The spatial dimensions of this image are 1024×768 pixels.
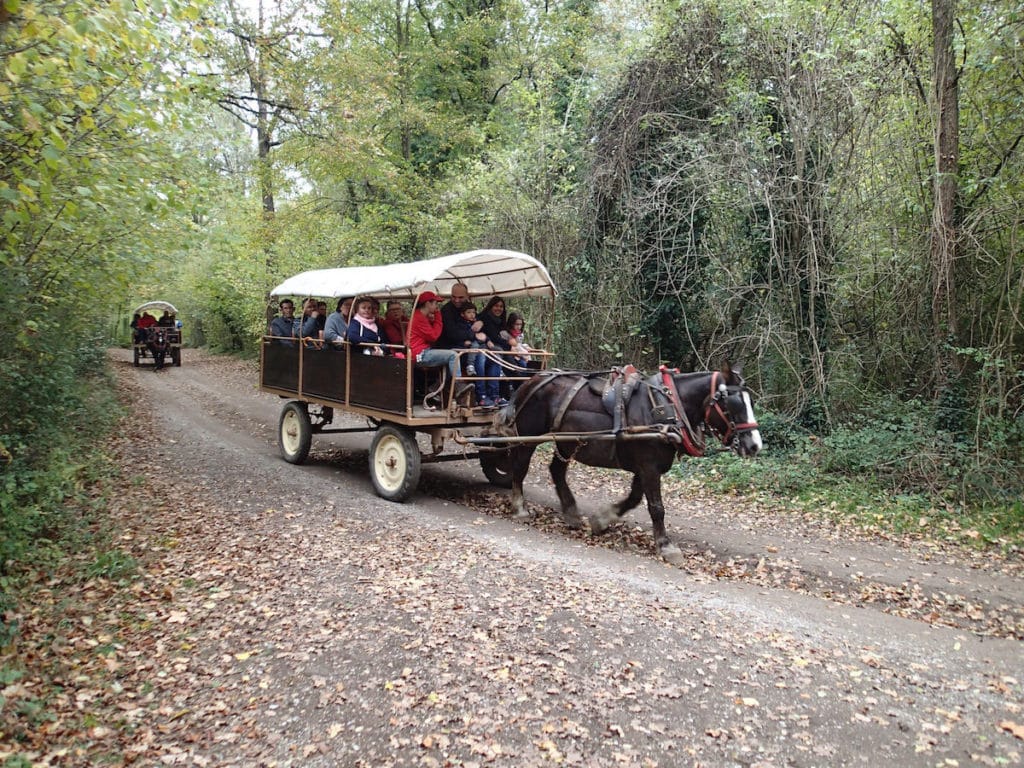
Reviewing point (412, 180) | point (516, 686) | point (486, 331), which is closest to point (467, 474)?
point (486, 331)

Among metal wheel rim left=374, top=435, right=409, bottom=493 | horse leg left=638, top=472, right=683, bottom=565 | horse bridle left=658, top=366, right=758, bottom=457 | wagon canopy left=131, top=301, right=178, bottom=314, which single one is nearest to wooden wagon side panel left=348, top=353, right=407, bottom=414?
metal wheel rim left=374, top=435, right=409, bottom=493

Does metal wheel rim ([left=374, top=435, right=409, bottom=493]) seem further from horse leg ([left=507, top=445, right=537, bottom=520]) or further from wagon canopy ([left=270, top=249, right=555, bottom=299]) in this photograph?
wagon canopy ([left=270, top=249, right=555, bottom=299])

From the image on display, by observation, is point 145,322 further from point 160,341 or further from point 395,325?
point 395,325

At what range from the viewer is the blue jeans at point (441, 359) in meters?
7.82

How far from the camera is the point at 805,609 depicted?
205 inches

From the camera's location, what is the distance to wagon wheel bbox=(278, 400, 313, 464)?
10.3 m

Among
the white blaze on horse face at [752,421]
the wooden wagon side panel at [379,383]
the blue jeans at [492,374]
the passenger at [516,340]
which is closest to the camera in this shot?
the white blaze on horse face at [752,421]

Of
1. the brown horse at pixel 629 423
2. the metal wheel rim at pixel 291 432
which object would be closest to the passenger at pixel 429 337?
the brown horse at pixel 629 423

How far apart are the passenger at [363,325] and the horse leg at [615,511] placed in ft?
12.3

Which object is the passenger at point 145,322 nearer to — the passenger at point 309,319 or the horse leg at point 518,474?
the passenger at point 309,319

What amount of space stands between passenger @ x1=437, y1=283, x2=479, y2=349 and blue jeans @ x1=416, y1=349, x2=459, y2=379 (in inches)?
21.2

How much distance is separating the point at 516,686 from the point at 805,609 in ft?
8.62

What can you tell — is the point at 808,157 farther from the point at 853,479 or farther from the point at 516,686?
the point at 516,686

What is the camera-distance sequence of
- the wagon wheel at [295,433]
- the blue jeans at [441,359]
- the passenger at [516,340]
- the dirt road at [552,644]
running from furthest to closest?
the wagon wheel at [295,433]
the passenger at [516,340]
the blue jeans at [441,359]
the dirt road at [552,644]
